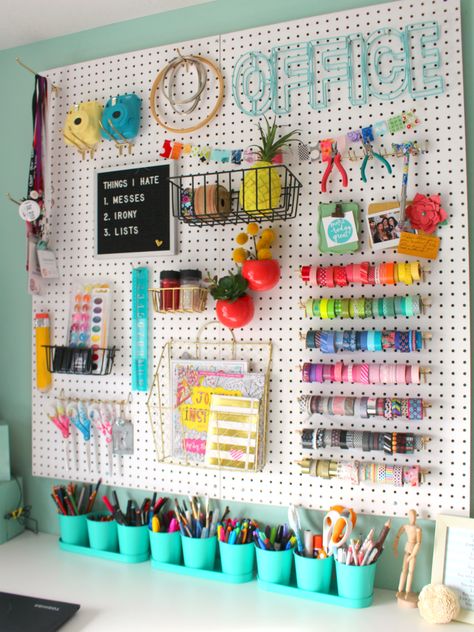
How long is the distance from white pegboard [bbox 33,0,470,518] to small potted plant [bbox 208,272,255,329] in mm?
79

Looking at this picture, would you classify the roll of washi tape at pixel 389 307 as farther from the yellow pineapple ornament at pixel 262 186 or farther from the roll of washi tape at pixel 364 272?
the yellow pineapple ornament at pixel 262 186

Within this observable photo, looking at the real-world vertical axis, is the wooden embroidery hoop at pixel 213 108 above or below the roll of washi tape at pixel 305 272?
above

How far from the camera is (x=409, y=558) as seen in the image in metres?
1.36

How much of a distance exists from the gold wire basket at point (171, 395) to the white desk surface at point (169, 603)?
30cm

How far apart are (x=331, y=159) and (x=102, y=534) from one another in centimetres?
122

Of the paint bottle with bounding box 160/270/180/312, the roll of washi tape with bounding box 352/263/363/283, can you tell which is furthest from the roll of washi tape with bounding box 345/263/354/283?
the paint bottle with bounding box 160/270/180/312

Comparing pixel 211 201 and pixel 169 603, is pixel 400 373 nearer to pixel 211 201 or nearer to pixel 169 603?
pixel 211 201

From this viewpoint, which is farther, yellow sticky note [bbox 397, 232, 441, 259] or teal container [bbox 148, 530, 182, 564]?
teal container [bbox 148, 530, 182, 564]

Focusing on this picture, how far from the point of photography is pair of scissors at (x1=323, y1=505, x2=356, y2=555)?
4.54 feet

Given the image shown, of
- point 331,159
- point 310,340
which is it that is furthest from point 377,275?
point 331,159

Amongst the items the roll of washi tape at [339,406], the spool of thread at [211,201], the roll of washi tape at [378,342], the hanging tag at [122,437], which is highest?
the spool of thread at [211,201]

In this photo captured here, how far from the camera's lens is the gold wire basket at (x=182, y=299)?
5.04ft

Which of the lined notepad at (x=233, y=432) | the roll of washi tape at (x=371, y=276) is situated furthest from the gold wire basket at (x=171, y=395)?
the roll of washi tape at (x=371, y=276)

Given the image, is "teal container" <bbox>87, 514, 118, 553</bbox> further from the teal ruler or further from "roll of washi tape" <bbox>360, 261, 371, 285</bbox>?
"roll of washi tape" <bbox>360, 261, 371, 285</bbox>
